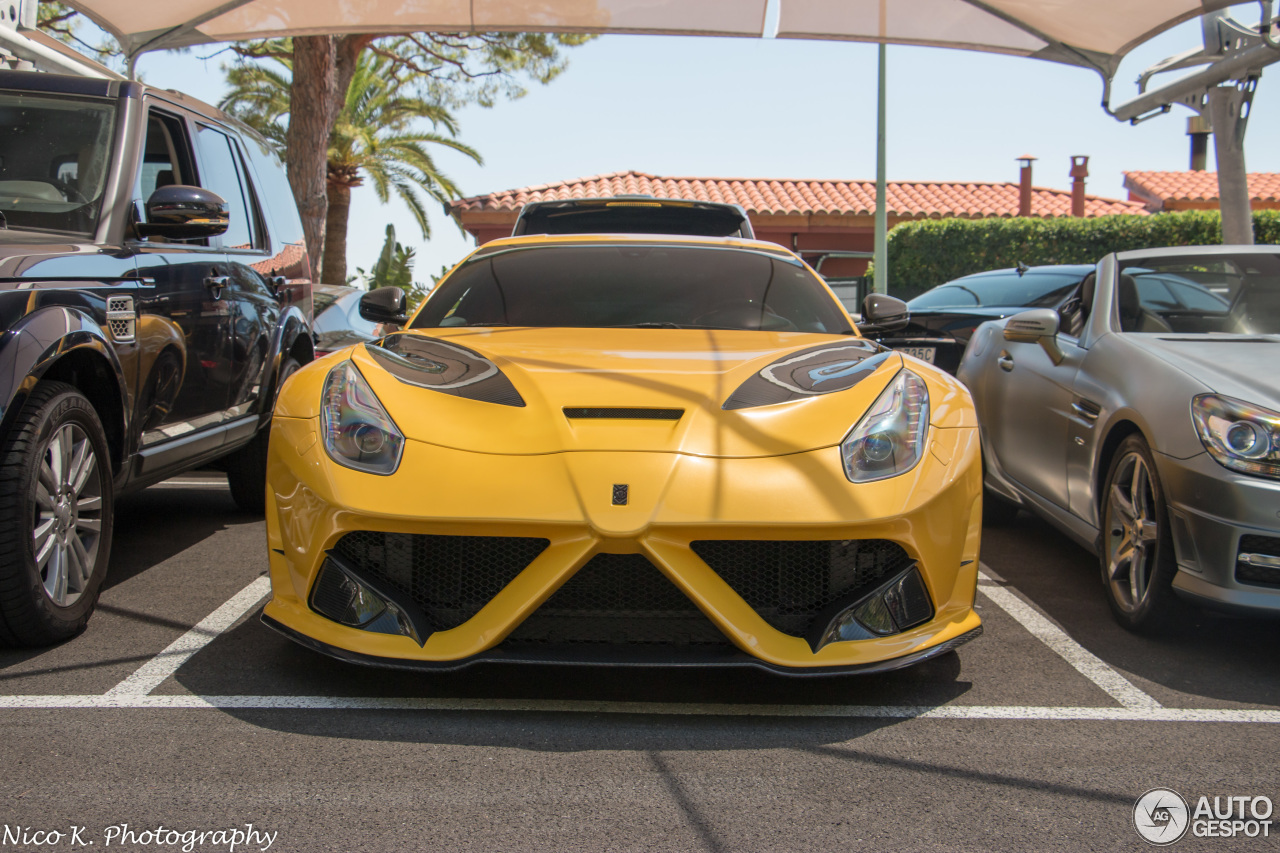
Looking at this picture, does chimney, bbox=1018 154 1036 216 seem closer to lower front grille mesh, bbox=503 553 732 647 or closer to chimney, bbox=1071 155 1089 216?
chimney, bbox=1071 155 1089 216

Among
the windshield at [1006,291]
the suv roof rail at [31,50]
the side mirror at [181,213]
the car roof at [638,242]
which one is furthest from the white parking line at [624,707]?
the windshield at [1006,291]

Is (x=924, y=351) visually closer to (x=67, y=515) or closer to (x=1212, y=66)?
(x=1212, y=66)

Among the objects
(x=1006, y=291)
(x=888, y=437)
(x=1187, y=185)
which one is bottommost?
(x=888, y=437)

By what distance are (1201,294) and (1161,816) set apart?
2.99 meters

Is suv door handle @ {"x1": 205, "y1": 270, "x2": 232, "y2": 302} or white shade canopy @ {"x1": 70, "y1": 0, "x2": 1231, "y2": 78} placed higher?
white shade canopy @ {"x1": 70, "y1": 0, "x2": 1231, "y2": 78}

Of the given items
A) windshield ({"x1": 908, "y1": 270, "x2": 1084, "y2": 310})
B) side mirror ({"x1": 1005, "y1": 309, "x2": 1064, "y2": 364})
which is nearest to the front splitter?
side mirror ({"x1": 1005, "y1": 309, "x2": 1064, "y2": 364})

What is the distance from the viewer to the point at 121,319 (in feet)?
12.5

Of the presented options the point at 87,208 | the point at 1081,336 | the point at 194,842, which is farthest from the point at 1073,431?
the point at 87,208

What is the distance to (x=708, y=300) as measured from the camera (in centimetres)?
430

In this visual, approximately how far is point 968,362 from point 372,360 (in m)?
3.68

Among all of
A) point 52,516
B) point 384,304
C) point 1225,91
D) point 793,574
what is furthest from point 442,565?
point 1225,91

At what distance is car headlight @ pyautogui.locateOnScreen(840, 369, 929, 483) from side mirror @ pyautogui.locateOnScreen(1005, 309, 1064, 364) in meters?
1.70

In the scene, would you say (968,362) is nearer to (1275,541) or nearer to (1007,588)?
(1007,588)

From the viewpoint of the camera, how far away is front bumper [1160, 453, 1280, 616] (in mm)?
3291
